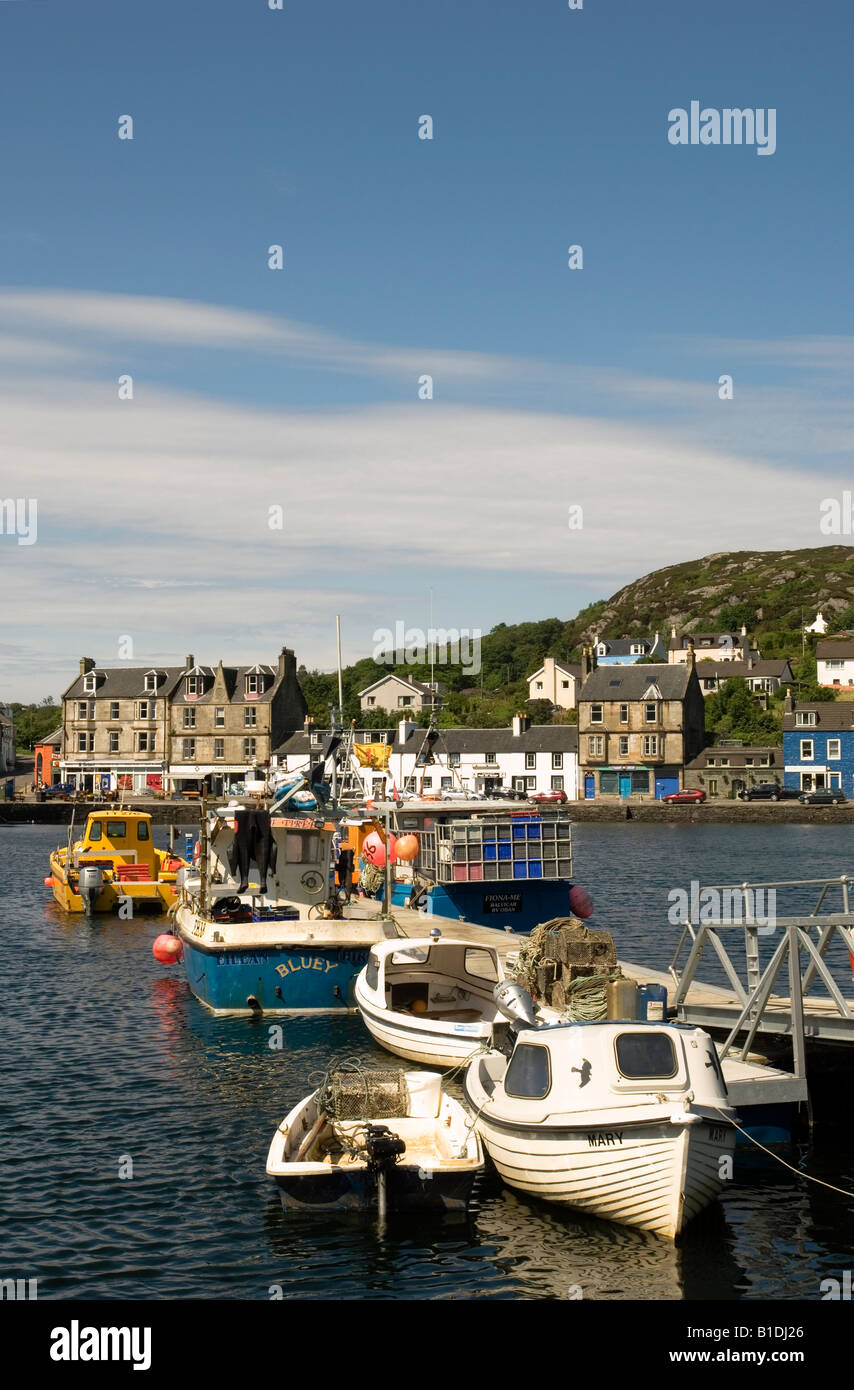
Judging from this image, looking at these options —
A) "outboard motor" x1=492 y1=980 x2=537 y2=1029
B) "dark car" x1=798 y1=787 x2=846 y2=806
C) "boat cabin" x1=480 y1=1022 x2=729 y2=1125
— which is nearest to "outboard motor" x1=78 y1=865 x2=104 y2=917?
"outboard motor" x1=492 y1=980 x2=537 y2=1029

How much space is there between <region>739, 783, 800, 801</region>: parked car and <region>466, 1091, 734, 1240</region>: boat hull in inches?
3722

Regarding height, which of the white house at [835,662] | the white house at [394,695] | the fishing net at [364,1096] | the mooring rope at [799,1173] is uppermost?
the white house at [835,662]

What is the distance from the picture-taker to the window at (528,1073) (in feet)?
54.5

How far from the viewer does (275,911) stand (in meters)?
30.1

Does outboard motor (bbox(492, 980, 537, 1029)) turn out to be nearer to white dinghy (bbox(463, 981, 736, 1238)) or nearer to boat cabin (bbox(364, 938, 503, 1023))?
white dinghy (bbox(463, 981, 736, 1238))

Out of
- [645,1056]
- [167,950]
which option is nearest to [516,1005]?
[645,1056]

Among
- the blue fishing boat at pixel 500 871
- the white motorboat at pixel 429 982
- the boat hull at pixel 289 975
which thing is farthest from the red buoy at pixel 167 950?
the white motorboat at pixel 429 982

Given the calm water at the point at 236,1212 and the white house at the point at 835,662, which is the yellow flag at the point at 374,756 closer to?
the calm water at the point at 236,1212

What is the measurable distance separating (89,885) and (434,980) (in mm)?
25397

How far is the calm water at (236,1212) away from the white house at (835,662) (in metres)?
138

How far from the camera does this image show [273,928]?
→ 2778 cm
